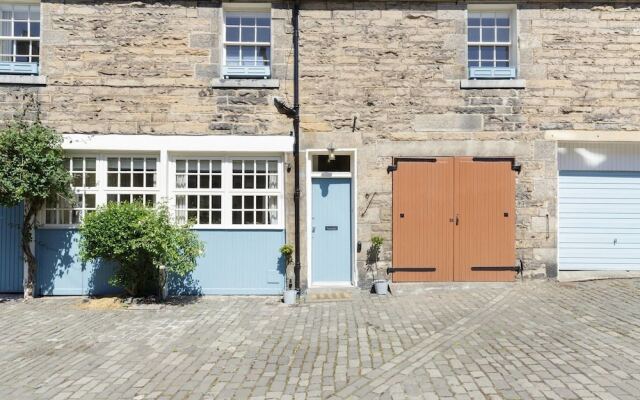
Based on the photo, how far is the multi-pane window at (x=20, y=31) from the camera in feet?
29.2

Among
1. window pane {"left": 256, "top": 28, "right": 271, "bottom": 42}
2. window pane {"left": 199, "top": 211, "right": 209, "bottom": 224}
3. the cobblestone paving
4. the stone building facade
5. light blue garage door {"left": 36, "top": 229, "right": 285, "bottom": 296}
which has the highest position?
window pane {"left": 256, "top": 28, "right": 271, "bottom": 42}

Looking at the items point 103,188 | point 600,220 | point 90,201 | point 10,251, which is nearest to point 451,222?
point 600,220

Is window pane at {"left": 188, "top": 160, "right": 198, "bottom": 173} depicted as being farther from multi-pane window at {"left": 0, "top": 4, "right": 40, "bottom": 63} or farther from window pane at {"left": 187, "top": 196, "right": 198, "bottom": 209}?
multi-pane window at {"left": 0, "top": 4, "right": 40, "bottom": 63}

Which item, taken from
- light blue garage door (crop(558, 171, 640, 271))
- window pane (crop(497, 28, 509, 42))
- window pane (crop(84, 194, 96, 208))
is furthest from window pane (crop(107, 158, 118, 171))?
light blue garage door (crop(558, 171, 640, 271))

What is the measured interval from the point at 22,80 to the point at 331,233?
21.6ft

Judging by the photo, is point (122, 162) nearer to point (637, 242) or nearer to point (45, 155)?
point (45, 155)

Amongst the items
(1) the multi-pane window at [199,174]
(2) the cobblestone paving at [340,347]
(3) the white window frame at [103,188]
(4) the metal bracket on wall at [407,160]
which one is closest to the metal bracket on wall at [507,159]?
(4) the metal bracket on wall at [407,160]

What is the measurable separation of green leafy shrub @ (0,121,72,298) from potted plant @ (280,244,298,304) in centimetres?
414

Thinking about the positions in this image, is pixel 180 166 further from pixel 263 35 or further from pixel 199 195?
pixel 263 35

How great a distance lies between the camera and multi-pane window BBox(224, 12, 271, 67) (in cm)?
904

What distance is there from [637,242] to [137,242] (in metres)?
9.60

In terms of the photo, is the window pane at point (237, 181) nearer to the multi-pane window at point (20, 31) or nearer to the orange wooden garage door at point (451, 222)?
the orange wooden garage door at point (451, 222)

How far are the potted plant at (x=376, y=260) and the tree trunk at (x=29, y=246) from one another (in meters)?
6.24

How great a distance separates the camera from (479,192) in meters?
8.78
